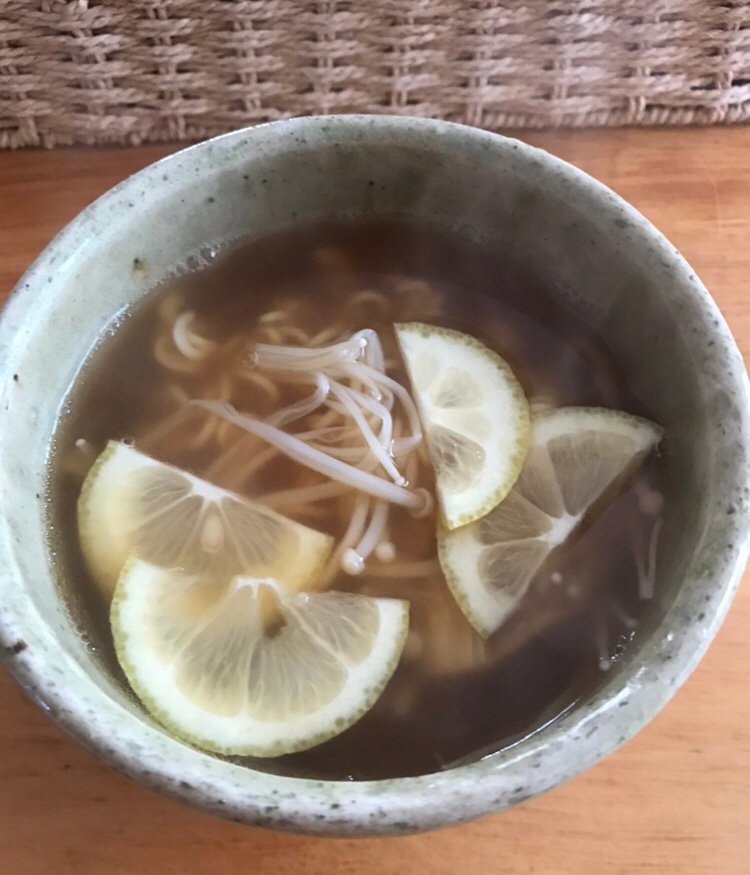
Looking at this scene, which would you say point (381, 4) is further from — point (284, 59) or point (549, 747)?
point (549, 747)

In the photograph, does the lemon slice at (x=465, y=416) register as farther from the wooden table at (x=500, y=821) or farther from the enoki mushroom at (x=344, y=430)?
the wooden table at (x=500, y=821)

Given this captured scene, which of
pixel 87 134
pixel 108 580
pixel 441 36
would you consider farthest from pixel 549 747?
pixel 87 134

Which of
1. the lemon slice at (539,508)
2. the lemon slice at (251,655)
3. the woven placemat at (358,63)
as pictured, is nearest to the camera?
the lemon slice at (251,655)

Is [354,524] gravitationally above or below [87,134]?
below

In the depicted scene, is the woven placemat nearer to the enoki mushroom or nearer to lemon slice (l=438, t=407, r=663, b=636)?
the enoki mushroom

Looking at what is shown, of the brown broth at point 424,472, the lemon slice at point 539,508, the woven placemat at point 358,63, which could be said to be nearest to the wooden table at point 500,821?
the brown broth at point 424,472
